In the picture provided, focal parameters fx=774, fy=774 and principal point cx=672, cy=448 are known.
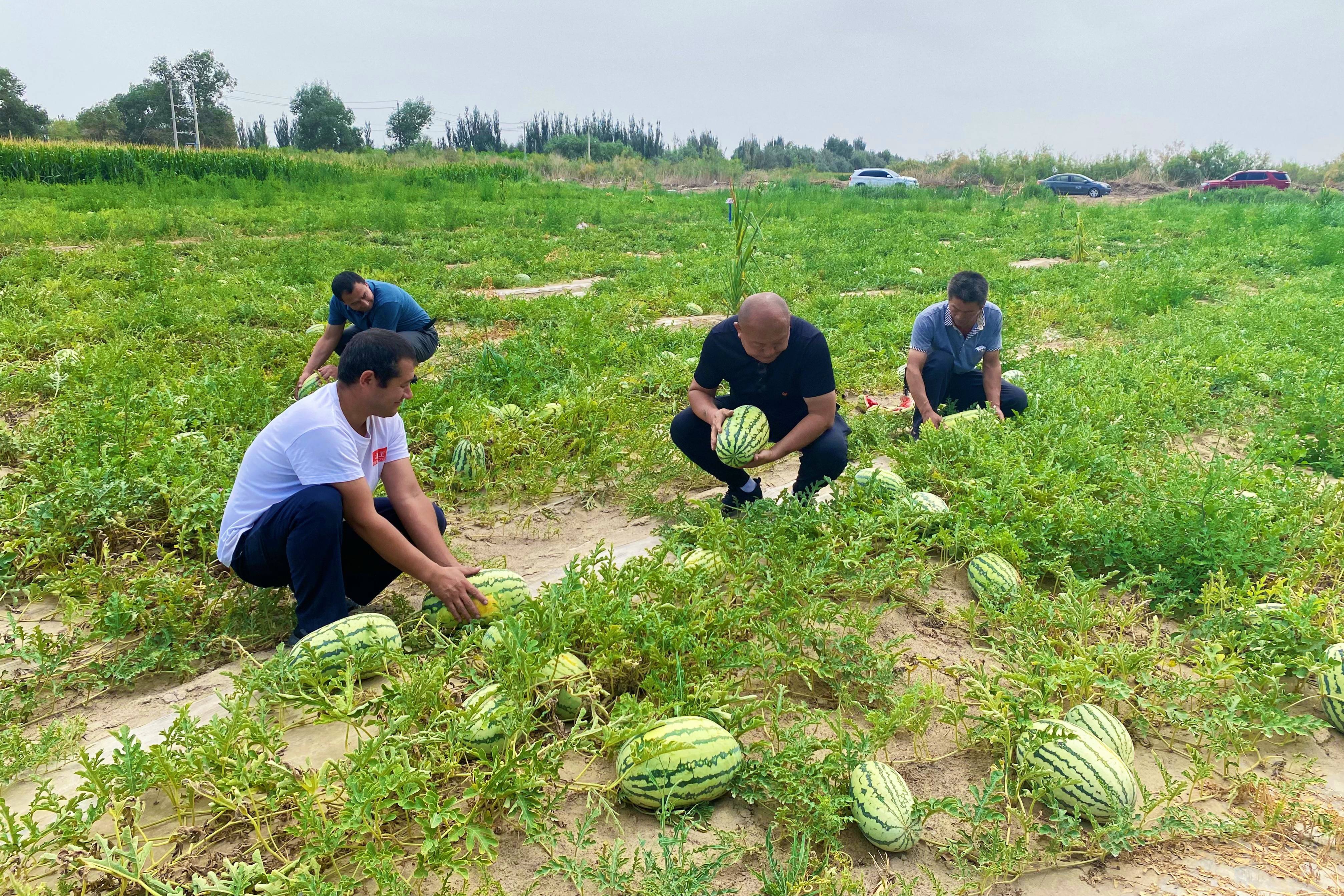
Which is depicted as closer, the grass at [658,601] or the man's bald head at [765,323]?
the grass at [658,601]

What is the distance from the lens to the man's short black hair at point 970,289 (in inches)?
200

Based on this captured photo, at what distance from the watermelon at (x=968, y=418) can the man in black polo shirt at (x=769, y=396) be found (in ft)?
2.26

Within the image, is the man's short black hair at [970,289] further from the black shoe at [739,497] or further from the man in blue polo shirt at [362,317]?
the man in blue polo shirt at [362,317]

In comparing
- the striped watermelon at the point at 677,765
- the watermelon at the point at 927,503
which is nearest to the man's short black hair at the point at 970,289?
the watermelon at the point at 927,503

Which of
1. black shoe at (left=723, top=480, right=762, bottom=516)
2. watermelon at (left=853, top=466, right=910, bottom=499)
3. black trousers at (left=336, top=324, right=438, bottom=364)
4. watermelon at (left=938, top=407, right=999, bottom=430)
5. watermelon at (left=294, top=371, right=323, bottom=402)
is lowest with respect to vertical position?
black shoe at (left=723, top=480, right=762, bottom=516)

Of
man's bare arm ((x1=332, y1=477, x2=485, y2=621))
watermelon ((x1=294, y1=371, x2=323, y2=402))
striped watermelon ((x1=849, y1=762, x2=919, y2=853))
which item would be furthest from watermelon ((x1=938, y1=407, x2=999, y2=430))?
watermelon ((x1=294, y1=371, x2=323, y2=402))

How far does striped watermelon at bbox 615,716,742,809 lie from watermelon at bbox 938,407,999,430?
2.92m

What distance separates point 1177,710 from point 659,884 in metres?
1.91

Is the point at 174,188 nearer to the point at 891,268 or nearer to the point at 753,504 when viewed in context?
the point at 891,268

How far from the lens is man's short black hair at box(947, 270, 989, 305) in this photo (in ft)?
16.7

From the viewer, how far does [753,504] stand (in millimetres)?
3922

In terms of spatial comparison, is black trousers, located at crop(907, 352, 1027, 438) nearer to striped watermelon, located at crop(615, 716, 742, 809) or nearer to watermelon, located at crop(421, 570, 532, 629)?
watermelon, located at crop(421, 570, 532, 629)

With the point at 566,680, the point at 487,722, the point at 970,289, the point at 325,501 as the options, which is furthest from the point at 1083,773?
the point at 970,289

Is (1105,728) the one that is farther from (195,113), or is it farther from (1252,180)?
(195,113)
